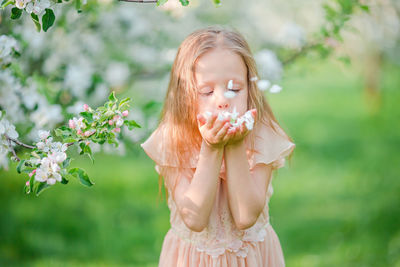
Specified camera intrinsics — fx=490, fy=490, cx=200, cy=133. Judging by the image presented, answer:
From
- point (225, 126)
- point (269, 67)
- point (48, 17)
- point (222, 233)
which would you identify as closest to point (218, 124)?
point (225, 126)

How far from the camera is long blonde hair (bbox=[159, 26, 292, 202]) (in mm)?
1729

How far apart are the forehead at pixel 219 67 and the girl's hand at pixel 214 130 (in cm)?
16

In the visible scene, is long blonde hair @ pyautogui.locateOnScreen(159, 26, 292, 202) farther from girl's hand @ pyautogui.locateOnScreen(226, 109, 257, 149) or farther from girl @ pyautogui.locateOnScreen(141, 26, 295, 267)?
girl's hand @ pyautogui.locateOnScreen(226, 109, 257, 149)

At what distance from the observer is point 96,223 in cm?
439

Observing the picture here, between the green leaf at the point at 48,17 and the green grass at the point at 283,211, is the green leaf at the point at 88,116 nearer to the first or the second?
the green leaf at the point at 48,17

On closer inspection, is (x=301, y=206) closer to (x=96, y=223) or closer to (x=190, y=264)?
(x=96, y=223)

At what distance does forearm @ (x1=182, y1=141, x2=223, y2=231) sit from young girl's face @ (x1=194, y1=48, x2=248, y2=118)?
151 mm

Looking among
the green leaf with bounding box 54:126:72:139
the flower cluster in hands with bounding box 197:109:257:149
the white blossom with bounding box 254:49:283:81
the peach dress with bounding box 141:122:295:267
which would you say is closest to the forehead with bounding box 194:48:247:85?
the flower cluster in hands with bounding box 197:109:257:149

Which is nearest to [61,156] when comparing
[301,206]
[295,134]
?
[301,206]

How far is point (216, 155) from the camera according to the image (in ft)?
5.43

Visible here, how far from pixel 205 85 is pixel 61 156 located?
0.54 m

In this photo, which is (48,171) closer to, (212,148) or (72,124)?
(72,124)

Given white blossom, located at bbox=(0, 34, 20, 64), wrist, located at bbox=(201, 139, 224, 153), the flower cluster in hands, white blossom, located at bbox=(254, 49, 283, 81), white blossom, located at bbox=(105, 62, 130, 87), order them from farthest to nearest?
white blossom, located at bbox=(105, 62, 130, 87) → white blossom, located at bbox=(254, 49, 283, 81) → white blossom, located at bbox=(0, 34, 20, 64) → wrist, located at bbox=(201, 139, 224, 153) → the flower cluster in hands

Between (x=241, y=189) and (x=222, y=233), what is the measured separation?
24cm
